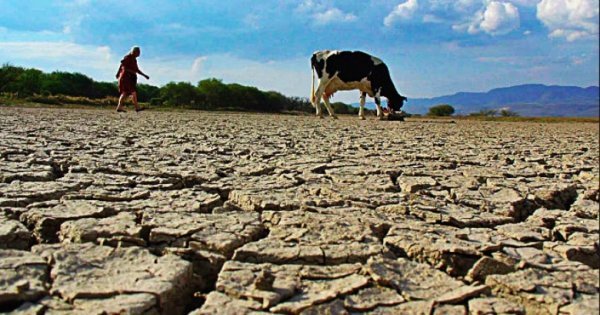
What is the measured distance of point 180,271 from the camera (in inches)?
68.9

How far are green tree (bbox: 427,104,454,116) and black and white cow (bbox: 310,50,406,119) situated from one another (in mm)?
11412

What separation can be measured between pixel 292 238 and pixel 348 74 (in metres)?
11.3

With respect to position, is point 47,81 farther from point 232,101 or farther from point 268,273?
point 268,273

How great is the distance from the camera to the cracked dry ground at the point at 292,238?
5.23 ft

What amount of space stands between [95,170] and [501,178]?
2.68m

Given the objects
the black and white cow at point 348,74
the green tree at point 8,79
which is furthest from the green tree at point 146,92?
the black and white cow at point 348,74

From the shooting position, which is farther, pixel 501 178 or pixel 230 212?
pixel 501 178

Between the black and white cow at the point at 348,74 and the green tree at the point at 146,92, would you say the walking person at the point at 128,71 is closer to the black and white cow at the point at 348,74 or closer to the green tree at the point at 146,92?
the black and white cow at the point at 348,74

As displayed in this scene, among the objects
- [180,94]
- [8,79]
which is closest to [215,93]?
[180,94]

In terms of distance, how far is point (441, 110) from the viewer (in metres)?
24.4

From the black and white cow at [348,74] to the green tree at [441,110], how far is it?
11.4m

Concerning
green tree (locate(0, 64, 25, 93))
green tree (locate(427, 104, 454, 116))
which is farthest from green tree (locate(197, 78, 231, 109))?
green tree (locate(427, 104, 454, 116))

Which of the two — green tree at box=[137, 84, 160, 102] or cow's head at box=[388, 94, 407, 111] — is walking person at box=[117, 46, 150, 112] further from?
green tree at box=[137, 84, 160, 102]

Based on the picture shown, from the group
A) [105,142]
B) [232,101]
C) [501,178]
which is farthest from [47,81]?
[501,178]
